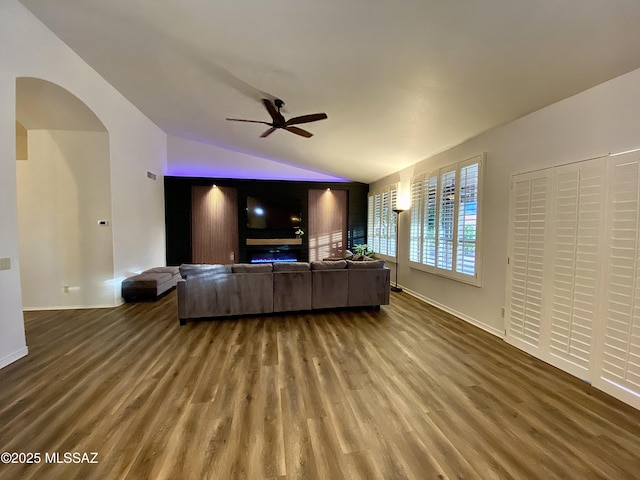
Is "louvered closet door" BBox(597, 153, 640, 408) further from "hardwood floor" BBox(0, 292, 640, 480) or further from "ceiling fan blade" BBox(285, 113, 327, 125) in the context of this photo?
"ceiling fan blade" BBox(285, 113, 327, 125)

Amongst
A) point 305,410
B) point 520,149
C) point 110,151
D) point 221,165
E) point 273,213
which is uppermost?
point 221,165

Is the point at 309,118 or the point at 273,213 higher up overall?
the point at 309,118

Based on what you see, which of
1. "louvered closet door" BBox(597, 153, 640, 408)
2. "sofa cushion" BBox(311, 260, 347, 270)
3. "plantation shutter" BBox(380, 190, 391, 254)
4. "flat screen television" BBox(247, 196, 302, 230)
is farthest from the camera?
"flat screen television" BBox(247, 196, 302, 230)

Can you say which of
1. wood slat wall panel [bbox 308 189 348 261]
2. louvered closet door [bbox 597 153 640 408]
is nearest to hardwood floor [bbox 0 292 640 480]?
louvered closet door [bbox 597 153 640 408]

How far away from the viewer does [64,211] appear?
4340mm

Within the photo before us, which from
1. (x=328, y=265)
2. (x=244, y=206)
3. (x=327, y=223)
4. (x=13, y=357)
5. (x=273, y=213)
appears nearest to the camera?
(x=13, y=357)

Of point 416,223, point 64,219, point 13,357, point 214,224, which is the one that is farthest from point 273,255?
point 13,357

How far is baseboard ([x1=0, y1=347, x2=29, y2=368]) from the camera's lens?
2617 mm

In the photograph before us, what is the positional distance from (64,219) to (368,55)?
508 centimetres

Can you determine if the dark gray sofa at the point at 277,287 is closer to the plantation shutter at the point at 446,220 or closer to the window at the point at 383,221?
the plantation shutter at the point at 446,220

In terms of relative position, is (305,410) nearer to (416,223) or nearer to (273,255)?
(416,223)

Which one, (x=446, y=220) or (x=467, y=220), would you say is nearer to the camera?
(x=467, y=220)

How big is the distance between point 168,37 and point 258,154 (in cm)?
454

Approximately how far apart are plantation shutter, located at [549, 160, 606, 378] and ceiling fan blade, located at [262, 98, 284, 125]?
132 inches
